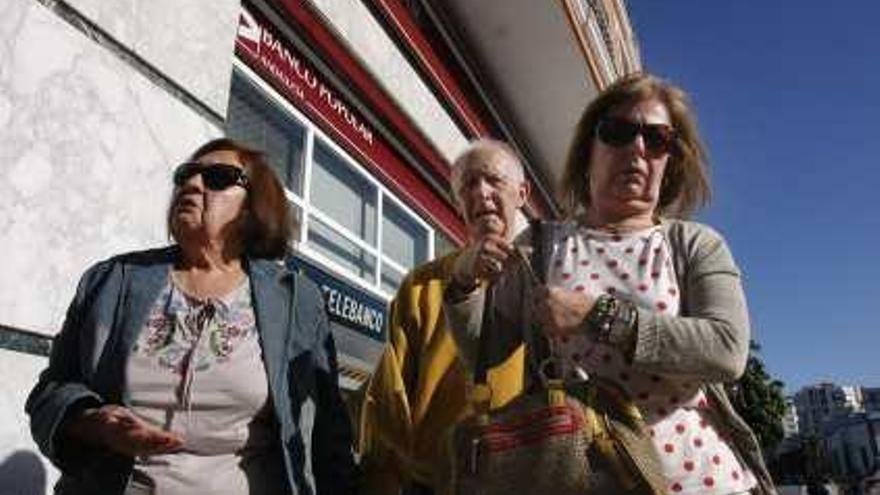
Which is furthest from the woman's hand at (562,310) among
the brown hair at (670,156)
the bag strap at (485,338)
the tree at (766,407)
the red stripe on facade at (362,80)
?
the tree at (766,407)

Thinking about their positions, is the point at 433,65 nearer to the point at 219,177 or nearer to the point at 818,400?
the point at 219,177

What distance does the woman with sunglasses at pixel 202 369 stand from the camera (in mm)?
1755

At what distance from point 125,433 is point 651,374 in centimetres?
108

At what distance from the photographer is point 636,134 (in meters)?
1.68

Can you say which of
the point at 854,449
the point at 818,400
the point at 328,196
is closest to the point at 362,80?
the point at 328,196

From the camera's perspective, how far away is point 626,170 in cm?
168

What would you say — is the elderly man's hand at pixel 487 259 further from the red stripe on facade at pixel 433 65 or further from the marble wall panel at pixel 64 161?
the red stripe on facade at pixel 433 65

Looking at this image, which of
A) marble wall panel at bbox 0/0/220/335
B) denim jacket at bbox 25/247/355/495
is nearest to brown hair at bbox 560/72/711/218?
denim jacket at bbox 25/247/355/495

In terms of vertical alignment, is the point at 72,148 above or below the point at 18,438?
above

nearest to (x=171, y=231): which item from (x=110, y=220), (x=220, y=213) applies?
(x=220, y=213)

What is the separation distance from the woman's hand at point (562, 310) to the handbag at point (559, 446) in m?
0.10

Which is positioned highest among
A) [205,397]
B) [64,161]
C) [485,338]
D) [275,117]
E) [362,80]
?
[362,80]

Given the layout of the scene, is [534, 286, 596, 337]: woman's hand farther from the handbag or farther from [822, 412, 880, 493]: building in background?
[822, 412, 880, 493]: building in background

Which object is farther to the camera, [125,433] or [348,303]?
[348,303]
